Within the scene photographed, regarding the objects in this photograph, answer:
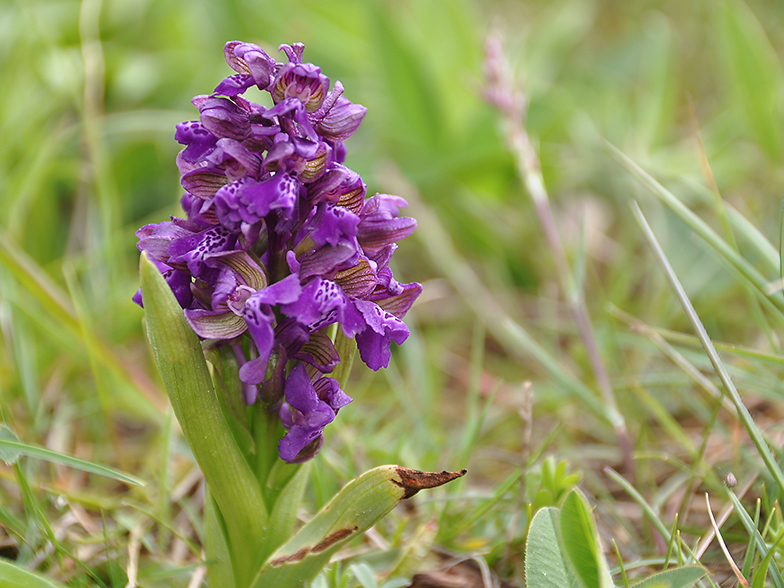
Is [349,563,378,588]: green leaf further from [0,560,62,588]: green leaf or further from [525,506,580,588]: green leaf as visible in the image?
[0,560,62,588]: green leaf

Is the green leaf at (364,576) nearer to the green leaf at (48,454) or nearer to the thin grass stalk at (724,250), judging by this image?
the green leaf at (48,454)

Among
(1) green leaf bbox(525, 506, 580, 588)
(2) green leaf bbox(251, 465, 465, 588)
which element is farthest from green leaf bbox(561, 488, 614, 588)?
(2) green leaf bbox(251, 465, 465, 588)

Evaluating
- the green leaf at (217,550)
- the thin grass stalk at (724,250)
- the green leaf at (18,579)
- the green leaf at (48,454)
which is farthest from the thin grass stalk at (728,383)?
the green leaf at (18,579)

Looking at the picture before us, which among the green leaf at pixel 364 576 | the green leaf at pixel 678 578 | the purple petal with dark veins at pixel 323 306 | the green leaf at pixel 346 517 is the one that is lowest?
the green leaf at pixel 678 578

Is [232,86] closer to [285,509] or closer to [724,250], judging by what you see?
[285,509]

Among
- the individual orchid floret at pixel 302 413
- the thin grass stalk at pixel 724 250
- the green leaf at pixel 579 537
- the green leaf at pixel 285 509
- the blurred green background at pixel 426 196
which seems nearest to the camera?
the green leaf at pixel 579 537

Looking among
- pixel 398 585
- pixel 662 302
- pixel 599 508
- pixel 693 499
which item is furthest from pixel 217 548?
pixel 662 302

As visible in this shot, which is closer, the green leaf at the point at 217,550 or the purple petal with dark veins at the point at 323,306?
the purple petal with dark veins at the point at 323,306
